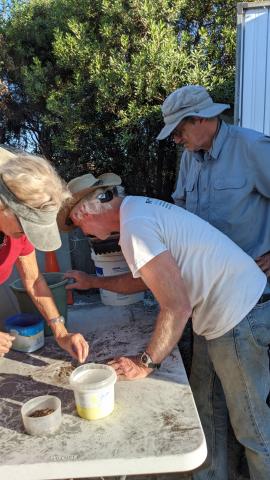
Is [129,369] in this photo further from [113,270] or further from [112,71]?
[112,71]

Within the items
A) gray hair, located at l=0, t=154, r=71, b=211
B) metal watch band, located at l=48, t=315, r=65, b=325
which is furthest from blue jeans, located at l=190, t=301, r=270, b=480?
gray hair, located at l=0, t=154, r=71, b=211

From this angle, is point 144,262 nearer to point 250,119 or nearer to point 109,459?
point 109,459

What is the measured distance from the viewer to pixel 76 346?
1.83 meters

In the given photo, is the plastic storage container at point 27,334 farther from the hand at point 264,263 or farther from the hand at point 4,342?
the hand at point 264,263

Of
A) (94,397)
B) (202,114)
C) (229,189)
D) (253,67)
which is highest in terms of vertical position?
(253,67)

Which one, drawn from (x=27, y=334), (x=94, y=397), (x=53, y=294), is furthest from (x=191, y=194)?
(x=94, y=397)

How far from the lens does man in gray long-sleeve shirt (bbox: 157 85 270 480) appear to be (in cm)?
224

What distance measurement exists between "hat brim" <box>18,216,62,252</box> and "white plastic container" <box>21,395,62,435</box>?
20.7 inches

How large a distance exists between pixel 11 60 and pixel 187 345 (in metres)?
2.97

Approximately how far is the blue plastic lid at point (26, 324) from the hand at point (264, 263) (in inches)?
42.8

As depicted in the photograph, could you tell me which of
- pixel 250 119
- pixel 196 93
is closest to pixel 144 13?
pixel 250 119

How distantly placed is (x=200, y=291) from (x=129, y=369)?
1.39 ft

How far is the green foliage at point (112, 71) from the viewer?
11.7 feet

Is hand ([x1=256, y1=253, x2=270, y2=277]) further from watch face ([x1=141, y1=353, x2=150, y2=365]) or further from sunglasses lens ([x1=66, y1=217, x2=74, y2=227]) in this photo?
sunglasses lens ([x1=66, y1=217, x2=74, y2=227])
